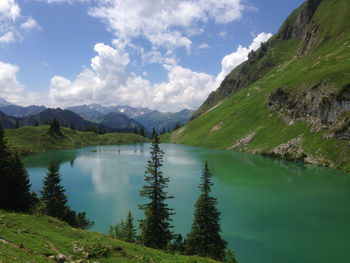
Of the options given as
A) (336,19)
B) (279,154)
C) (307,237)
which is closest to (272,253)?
(307,237)

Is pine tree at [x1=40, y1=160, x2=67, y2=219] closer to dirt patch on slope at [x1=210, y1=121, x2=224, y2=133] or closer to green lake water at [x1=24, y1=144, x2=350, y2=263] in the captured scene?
green lake water at [x1=24, y1=144, x2=350, y2=263]

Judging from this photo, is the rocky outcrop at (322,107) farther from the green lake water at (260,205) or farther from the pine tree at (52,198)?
the pine tree at (52,198)

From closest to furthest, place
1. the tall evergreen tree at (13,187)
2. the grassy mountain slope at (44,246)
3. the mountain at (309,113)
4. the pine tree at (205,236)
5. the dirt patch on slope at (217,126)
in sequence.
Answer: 1. the grassy mountain slope at (44,246)
2. the tall evergreen tree at (13,187)
3. the pine tree at (205,236)
4. the mountain at (309,113)
5. the dirt patch on slope at (217,126)

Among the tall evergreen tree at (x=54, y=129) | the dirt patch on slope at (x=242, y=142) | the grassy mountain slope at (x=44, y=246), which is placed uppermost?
the tall evergreen tree at (x=54, y=129)

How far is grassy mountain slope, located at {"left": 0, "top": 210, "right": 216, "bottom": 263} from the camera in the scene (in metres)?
12.6

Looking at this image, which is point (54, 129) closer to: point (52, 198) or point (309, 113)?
point (52, 198)

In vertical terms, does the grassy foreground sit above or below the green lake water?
above

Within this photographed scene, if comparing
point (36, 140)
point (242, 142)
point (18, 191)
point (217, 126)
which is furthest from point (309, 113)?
point (36, 140)

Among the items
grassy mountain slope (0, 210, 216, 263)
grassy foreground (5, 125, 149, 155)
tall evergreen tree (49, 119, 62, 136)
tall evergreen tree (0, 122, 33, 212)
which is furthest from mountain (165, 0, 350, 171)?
tall evergreen tree (49, 119, 62, 136)

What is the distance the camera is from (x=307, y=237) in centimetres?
3167

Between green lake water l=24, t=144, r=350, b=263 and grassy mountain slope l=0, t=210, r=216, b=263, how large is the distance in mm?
15227

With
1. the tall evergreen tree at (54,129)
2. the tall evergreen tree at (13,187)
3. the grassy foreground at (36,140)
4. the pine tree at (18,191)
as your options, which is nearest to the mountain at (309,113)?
the pine tree at (18,191)

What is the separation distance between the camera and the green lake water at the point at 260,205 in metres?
29.1

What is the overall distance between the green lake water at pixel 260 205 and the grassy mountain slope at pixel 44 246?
50.0 feet
